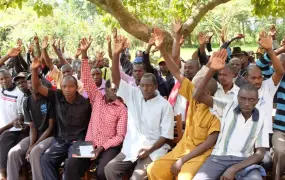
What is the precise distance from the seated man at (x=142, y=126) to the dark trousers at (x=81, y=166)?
118mm

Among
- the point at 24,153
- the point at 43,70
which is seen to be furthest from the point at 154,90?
the point at 43,70

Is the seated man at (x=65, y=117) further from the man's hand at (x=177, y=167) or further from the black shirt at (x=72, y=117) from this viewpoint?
the man's hand at (x=177, y=167)

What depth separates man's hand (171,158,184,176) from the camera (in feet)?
12.2

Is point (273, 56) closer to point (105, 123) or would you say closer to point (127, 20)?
point (105, 123)

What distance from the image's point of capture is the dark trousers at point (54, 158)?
4.31m

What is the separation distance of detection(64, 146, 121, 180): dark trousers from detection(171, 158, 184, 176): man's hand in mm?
797

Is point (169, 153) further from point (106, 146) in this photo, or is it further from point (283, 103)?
point (283, 103)

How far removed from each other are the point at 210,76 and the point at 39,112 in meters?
2.34

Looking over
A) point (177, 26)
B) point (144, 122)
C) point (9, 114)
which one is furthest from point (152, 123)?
point (9, 114)

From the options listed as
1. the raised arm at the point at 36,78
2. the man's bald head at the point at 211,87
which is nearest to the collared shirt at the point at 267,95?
the man's bald head at the point at 211,87

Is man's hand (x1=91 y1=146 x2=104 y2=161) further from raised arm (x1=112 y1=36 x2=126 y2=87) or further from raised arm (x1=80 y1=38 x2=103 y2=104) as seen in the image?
raised arm (x1=112 y1=36 x2=126 y2=87)

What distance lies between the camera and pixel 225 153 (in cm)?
357

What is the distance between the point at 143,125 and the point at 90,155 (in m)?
0.69

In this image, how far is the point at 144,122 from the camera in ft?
13.7
